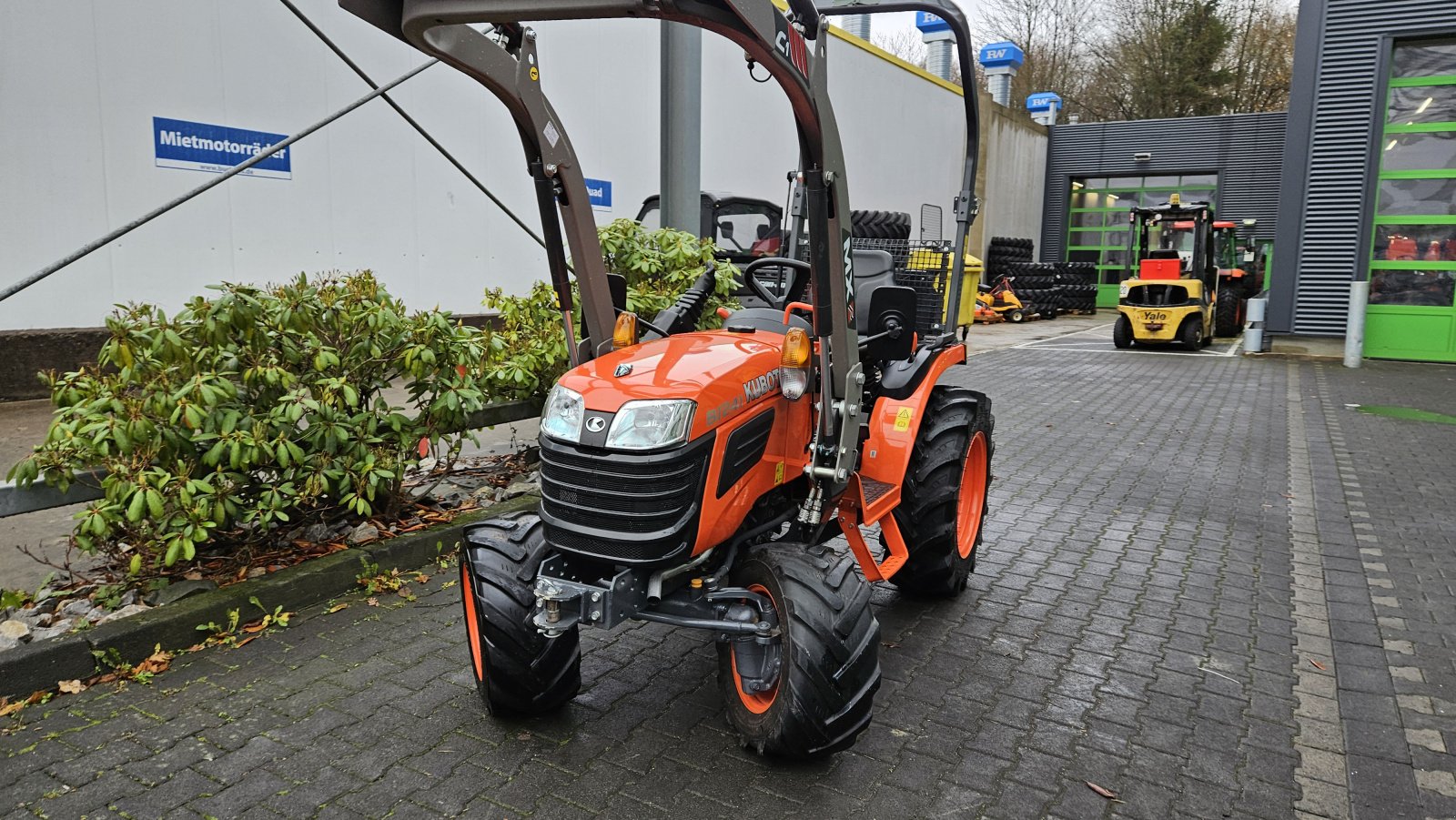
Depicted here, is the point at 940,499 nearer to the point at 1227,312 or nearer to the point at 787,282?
the point at 787,282

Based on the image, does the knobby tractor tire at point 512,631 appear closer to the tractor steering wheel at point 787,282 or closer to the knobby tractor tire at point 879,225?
the tractor steering wheel at point 787,282

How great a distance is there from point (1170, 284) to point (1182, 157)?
1300 cm

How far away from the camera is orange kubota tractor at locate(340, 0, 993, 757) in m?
2.80

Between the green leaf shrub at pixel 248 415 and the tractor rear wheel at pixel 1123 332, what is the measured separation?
14.8 meters

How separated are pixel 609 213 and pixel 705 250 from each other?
647cm

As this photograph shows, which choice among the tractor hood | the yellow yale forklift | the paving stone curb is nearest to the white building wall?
the paving stone curb

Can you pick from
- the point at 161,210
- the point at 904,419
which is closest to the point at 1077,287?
the point at 904,419

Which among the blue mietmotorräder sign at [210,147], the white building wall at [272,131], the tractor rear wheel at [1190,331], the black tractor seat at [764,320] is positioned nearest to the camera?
the black tractor seat at [764,320]

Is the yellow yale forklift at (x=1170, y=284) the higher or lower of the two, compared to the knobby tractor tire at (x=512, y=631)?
higher

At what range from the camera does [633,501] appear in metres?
2.88

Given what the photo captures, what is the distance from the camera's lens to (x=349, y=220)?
9.84 m

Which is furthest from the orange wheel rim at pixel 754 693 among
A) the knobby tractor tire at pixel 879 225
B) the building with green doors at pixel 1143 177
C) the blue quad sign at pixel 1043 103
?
the blue quad sign at pixel 1043 103

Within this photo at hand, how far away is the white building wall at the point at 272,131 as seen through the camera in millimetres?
7645

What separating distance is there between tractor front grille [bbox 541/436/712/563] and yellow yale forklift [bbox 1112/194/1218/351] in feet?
51.9
